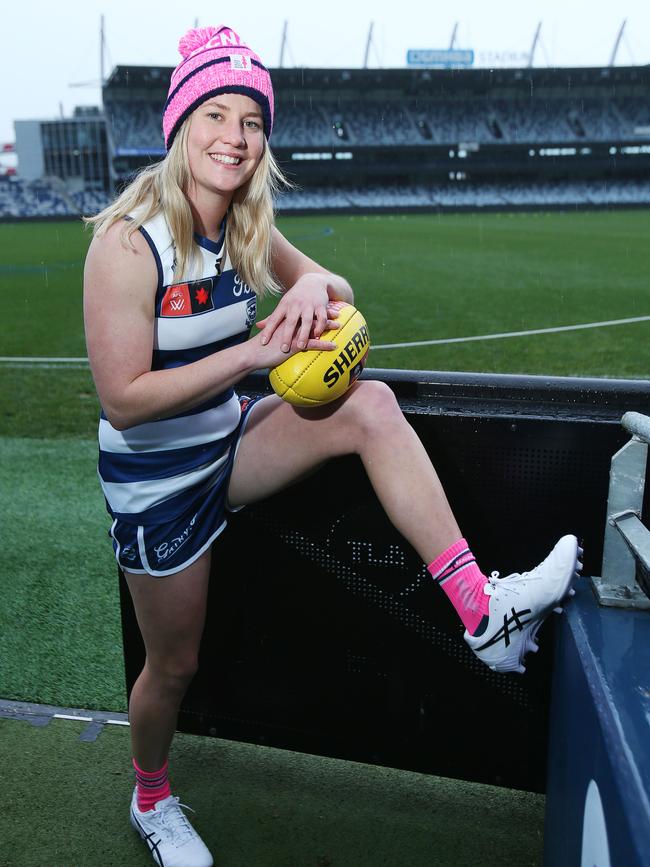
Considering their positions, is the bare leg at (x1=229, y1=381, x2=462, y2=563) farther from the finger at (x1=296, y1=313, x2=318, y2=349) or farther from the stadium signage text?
the stadium signage text

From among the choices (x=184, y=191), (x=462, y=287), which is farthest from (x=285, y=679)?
(x=462, y=287)

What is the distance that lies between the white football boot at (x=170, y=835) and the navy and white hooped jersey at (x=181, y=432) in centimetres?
77

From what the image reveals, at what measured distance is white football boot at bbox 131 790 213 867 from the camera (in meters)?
1.95

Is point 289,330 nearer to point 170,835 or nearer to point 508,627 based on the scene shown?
point 508,627

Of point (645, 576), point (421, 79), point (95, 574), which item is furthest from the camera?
point (421, 79)

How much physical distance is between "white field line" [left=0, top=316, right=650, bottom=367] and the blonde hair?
22.4 feet

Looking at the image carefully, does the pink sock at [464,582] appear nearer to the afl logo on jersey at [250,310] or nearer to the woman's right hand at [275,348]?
the woman's right hand at [275,348]

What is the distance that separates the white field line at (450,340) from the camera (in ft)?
27.7

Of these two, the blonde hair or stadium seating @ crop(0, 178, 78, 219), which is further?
stadium seating @ crop(0, 178, 78, 219)

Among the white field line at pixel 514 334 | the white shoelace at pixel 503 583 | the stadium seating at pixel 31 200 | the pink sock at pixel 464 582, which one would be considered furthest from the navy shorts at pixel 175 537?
the stadium seating at pixel 31 200

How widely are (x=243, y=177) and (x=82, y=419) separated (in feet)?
15.1

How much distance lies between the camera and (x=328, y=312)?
5.78ft

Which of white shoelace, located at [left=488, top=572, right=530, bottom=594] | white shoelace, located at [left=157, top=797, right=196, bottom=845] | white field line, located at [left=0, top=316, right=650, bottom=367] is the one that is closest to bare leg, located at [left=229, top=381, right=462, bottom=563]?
white shoelace, located at [left=488, top=572, right=530, bottom=594]

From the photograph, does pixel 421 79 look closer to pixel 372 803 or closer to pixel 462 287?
pixel 462 287
